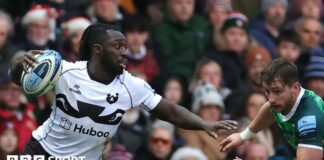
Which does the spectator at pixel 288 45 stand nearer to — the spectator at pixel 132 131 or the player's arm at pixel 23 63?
the spectator at pixel 132 131

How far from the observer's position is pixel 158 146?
544 inches

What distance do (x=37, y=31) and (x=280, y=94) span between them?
4871 mm

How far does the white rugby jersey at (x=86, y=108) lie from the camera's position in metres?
10.6

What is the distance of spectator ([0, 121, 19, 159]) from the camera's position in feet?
42.5

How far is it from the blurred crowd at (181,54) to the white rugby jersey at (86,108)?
221cm

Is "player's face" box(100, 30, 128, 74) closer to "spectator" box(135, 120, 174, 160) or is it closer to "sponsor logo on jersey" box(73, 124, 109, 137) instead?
"sponsor logo on jersey" box(73, 124, 109, 137)

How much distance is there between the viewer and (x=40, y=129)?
10969 mm

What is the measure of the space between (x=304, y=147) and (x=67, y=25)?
519 centimetres

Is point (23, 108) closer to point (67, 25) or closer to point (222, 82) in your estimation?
point (67, 25)

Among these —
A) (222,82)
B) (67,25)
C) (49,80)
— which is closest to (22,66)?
(49,80)

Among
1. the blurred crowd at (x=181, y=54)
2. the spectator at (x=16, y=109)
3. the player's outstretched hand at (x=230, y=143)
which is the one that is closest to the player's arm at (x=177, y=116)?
the player's outstretched hand at (x=230, y=143)

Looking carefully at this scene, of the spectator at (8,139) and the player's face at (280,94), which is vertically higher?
the player's face at (280,94)

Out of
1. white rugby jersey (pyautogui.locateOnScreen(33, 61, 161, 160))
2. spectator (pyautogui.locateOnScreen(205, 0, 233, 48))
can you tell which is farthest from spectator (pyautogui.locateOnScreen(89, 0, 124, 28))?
white rugby jersey (pyautogui.locateOnScreen(33, 61, 161, 160))

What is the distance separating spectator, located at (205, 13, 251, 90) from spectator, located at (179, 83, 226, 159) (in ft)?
2.31
